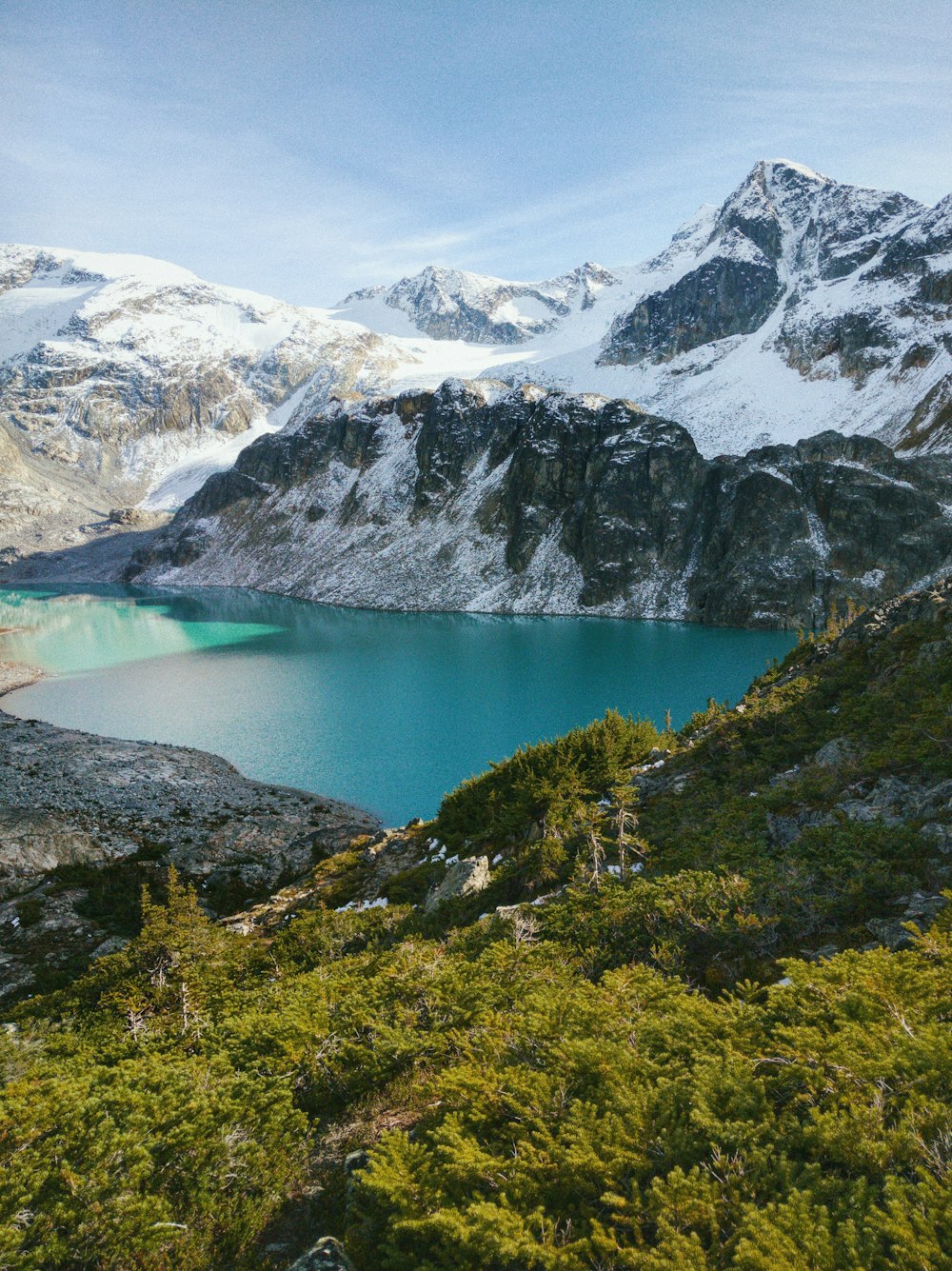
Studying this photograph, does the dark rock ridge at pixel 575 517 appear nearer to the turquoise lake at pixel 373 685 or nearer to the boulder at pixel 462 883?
the turquoise lake at pixel 373 685

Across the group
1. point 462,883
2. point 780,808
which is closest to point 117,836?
point 462,883

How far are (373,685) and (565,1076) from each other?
2473 inches

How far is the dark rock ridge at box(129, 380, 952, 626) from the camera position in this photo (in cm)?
10831

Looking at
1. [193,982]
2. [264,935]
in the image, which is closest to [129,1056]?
[193,982]

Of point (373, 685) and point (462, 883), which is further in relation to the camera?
point (373, 685)

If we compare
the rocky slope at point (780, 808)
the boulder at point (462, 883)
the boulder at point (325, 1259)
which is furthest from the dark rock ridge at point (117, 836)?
the boulder at point (325, 1259)

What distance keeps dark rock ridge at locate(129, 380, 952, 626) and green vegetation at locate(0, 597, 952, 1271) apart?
10131cm

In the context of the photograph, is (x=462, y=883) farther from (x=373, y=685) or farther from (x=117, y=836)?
(x=373, y=685)

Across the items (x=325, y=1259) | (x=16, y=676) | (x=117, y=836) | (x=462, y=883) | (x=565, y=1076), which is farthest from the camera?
(x=16, y=676)

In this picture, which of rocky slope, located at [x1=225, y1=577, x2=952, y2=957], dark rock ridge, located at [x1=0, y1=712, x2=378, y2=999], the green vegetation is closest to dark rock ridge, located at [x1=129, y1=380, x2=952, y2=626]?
rocky slope, located at [x1=225, y1=577, x2=952, y2=957]

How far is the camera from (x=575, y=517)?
139500 millimetres

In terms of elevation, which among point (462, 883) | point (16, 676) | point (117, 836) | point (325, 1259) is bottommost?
point (117, 836)

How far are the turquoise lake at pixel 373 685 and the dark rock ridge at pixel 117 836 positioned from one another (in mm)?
4642

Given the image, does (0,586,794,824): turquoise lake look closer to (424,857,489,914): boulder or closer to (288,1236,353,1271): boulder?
(424,857,489,914): boulder
